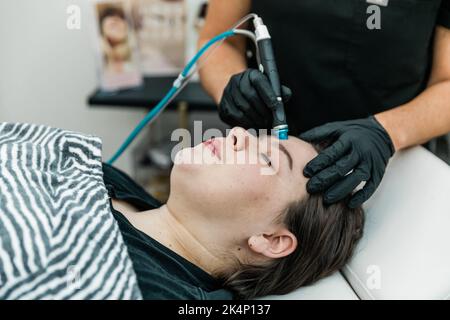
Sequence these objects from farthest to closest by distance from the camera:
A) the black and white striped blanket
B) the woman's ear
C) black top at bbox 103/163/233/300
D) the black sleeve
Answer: the black sleeve < the woman's ear < black top at bbox 103/163/233/300 < the black and white striped blanket

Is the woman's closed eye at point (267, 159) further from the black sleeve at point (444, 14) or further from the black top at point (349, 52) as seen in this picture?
the black sleeve at point (444, 14)

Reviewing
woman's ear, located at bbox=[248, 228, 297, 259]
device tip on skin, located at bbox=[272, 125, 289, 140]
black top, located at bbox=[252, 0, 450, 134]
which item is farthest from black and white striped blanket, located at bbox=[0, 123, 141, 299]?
black top, located at bbox=[252, 0, 450, 134]

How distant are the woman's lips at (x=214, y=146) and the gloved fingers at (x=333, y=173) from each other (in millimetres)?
227

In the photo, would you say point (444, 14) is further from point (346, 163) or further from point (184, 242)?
point (184, 242)

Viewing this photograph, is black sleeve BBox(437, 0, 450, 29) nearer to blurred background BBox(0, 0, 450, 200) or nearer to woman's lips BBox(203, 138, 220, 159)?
woman's lips BBox(203, 138, 220, 159)

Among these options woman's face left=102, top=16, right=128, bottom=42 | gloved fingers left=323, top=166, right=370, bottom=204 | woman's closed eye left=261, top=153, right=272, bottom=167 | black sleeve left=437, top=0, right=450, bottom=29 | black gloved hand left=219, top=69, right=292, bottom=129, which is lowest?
gloved fingers left=323, top=166, right=370, bottom=204

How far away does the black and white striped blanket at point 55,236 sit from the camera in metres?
0.90

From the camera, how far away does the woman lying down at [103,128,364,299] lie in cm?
110

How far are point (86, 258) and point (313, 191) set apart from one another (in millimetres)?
522

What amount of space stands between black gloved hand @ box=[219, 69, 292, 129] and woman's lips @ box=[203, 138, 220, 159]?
0.15m

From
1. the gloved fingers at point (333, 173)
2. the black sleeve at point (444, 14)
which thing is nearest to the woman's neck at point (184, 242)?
the gloved fingers at point (333, 173)

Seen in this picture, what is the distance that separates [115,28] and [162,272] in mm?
1330

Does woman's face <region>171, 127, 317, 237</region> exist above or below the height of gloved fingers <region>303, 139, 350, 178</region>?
below

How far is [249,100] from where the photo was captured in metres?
1.23
